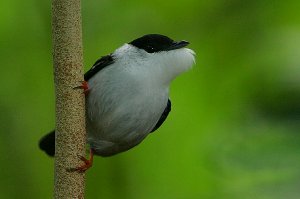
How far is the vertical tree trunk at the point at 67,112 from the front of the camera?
7.02ft

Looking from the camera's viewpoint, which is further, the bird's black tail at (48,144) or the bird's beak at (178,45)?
the bird's black tail at (48,144)

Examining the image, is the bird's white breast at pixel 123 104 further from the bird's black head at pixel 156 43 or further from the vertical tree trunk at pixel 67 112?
the vertical tree trunk at pixel 67 112

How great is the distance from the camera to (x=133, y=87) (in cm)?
304

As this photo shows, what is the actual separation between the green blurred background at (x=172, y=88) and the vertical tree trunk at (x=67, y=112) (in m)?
1.20

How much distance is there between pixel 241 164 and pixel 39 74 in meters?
2.15

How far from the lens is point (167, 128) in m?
4.06

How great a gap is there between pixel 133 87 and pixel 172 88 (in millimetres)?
1058

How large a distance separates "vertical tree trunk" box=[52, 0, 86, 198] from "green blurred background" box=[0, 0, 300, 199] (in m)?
1.20

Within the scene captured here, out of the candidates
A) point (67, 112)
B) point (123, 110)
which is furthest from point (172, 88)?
point (67, 112)

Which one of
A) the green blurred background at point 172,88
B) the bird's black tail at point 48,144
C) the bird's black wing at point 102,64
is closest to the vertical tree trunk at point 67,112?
the bird's black wing at point 102,64

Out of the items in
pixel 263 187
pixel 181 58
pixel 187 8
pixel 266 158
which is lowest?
pixel 263 187

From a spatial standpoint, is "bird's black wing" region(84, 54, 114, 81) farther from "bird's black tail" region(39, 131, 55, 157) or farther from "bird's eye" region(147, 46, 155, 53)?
"bird's black tail" region(39, 131, 55, 157)

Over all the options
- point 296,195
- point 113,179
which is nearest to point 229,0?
point 113,179

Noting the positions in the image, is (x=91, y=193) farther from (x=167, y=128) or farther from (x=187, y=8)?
(x=187, y=8)
